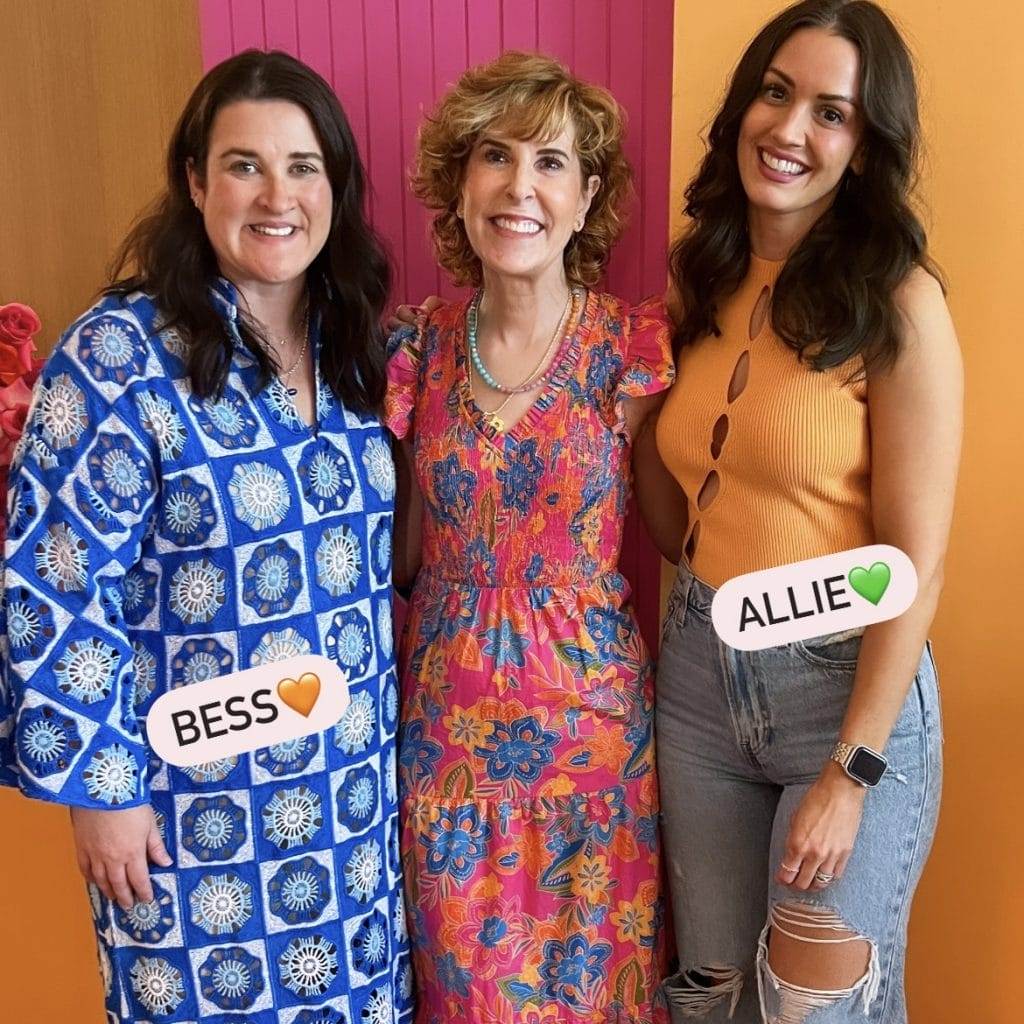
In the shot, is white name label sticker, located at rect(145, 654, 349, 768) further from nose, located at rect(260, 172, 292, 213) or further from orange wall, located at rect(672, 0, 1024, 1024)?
orange wall, located at rect(672, 0, 1024, 1024)

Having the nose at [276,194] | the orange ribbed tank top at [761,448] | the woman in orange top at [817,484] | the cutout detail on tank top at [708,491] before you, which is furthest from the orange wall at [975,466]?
the nose at [276,194]

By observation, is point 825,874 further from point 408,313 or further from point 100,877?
point 408,313

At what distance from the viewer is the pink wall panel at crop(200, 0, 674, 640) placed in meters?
1.79

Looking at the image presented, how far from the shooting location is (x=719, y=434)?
1527mm

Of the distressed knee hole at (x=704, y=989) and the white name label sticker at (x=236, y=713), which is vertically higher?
the white name label sticker at (x=236, y=713)

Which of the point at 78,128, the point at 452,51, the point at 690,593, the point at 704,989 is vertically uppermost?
the point at 452,51

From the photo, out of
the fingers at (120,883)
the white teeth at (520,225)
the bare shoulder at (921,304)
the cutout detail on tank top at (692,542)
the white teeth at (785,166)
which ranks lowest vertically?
the fingers at (120,883)

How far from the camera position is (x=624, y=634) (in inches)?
65.6

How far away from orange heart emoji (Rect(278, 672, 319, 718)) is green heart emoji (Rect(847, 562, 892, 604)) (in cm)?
64

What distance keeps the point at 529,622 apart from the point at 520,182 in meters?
0.63

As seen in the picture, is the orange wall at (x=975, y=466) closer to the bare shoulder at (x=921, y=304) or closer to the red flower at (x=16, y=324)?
the bare shoulder at (x=921, y=304)

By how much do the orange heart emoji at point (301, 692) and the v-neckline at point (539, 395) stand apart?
1.51ft

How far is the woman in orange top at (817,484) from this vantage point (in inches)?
54.1

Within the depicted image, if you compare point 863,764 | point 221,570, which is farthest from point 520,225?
point 863,764
